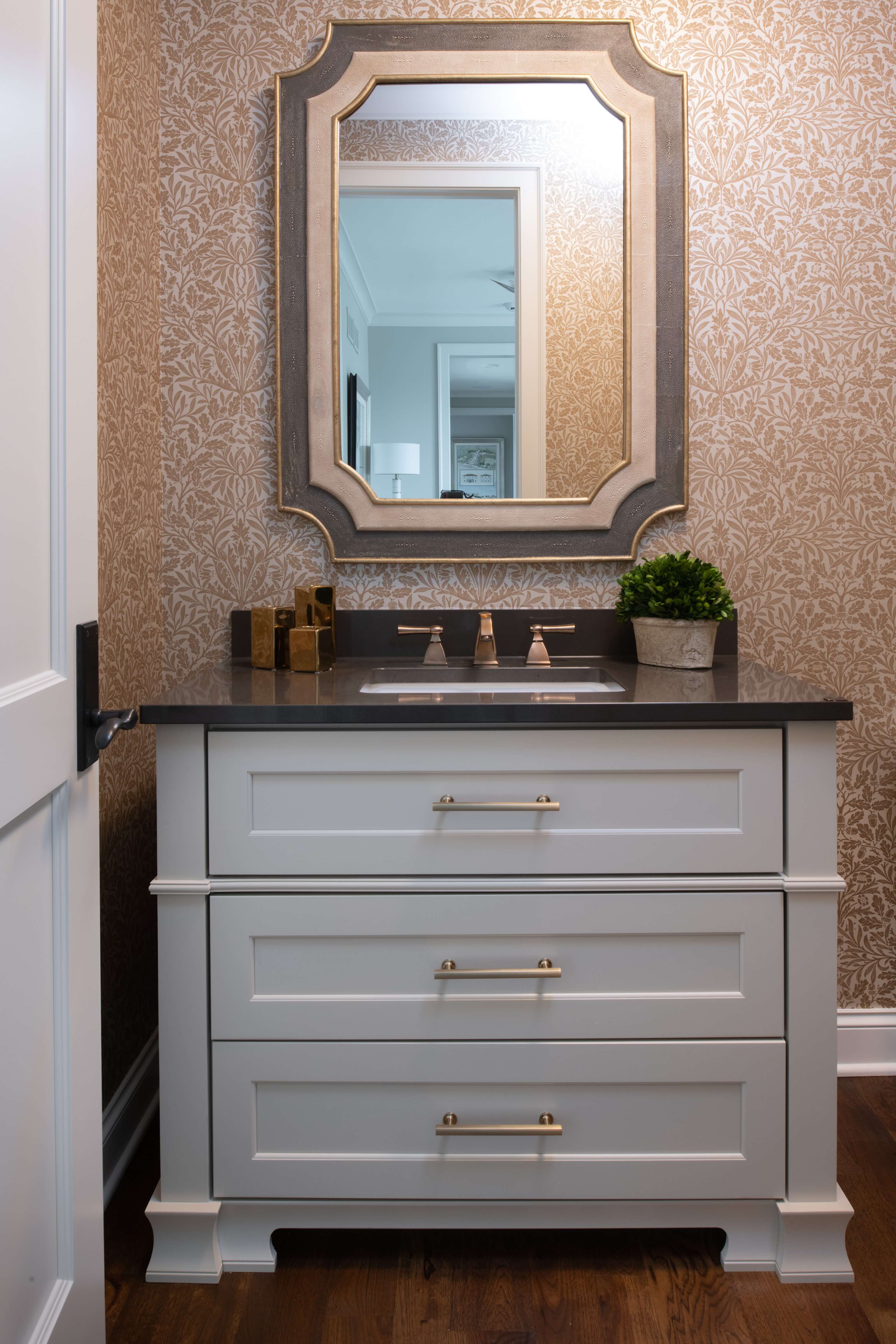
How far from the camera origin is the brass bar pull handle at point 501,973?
137cm

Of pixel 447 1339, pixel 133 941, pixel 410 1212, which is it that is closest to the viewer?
pixel 447 1339

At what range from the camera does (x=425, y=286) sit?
1.87 m

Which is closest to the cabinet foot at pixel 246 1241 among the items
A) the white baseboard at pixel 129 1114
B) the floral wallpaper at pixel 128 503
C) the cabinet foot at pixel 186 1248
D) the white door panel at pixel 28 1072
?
the cabinet foot at pixel 186 1248

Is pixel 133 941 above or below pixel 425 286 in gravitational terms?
below

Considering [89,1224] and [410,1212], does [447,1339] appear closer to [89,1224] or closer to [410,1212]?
[410,1212]

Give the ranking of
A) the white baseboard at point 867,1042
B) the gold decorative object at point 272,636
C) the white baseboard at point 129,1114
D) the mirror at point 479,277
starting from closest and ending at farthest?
1. the white baseboard at point 129,1114
2. the gold decorative object at point 272,636
3. the mirror at point 479,277
4. the white baseboard at point 867,1042

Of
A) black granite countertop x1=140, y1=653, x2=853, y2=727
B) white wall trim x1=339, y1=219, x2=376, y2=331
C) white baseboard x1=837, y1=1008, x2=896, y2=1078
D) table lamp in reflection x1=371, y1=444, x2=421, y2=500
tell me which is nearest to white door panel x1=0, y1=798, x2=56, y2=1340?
black granite countertop x1=140, y1=653, x2=853, y2=727

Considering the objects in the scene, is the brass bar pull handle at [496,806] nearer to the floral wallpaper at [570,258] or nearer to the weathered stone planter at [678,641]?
the weathered stone planter at [678,641]

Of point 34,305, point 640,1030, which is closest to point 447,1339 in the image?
point 640,1030

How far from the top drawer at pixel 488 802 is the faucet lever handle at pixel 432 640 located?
50cm

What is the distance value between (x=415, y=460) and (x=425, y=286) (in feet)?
1.08

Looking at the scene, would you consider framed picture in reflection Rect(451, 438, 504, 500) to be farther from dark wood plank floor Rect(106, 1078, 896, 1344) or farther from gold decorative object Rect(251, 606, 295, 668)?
dark wood plank floor Rect(106, 1078, 896, 1344)

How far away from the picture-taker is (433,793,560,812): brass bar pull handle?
1354mm

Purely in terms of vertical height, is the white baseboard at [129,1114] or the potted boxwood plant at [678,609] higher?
the potted boxwood plant at [678,609]
